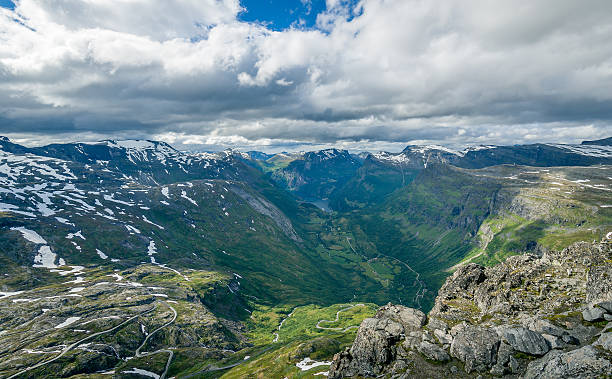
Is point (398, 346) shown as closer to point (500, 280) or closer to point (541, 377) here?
point (541, 377)

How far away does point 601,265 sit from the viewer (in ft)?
201

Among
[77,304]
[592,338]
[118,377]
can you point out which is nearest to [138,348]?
[118,377]

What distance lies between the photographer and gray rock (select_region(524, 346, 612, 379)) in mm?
37438

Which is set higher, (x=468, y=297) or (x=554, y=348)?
(x=554, y=348)

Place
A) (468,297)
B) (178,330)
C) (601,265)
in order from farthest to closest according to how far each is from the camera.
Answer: (178,330) < (468,297) < (601,265)

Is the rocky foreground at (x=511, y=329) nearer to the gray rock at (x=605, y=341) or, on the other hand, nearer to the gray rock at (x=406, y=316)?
the gray rock at (x=605, y=341)

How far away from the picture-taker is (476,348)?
53.1m

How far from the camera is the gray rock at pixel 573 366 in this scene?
37.4 meters

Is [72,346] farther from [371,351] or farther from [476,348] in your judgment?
[476,348]

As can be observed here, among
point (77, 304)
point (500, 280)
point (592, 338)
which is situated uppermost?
point (592, 338)

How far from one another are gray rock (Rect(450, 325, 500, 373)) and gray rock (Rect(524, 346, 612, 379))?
7412 millimetres

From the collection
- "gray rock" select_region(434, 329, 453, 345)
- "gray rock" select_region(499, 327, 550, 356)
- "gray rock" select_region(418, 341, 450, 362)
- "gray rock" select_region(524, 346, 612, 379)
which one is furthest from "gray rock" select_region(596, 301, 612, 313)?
"gray rock" select_region(418, 341, 450, 362)

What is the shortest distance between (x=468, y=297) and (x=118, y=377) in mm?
148030

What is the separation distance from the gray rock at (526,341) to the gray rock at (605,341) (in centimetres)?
775
